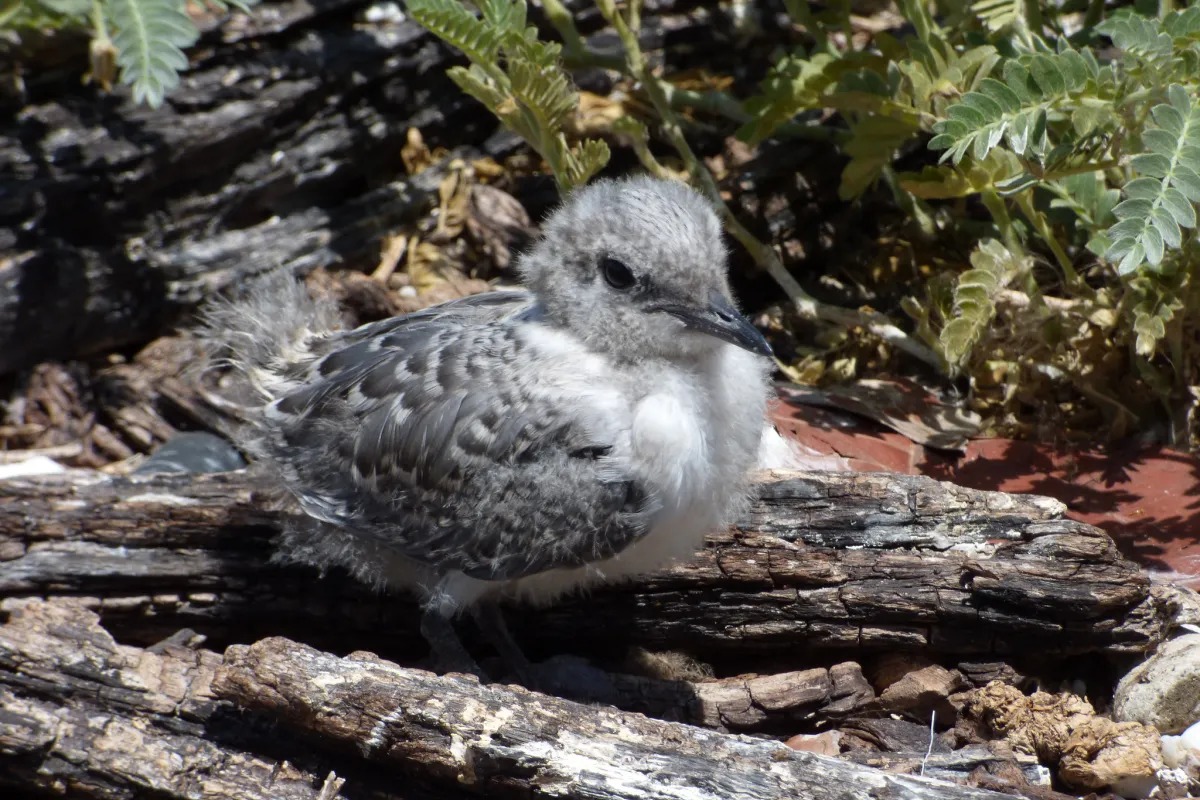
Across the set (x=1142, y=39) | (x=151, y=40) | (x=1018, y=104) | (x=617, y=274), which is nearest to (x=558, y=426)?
(x=617, y=274)

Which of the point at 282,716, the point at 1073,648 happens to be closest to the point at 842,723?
the point at 1073,648

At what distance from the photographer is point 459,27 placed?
4.70 m

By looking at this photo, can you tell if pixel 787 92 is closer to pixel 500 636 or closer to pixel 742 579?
pixel 742 579

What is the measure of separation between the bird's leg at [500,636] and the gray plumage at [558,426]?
0.40ft

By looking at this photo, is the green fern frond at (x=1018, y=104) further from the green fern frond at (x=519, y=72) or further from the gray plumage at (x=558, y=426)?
the green fern frond at (x=519, y=72)

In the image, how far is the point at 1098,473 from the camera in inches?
187

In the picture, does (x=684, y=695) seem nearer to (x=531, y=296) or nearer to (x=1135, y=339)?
(x=531, y=296)

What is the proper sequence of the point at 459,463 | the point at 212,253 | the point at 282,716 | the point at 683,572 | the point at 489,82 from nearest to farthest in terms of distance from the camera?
1. the point at 282,716
2. the point at 459,463
3. the point at 683,572
4. the point at 489,82
5. the point at 212,253

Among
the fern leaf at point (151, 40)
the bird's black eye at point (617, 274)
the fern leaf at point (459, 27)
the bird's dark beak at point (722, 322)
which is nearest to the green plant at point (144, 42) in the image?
the fern leaf at point (151, 40)

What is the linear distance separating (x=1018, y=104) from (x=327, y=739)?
287 cm

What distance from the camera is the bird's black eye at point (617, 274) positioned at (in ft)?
12.6

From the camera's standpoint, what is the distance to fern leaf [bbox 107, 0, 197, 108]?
193 inches

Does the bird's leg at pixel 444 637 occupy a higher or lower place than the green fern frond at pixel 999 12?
lower

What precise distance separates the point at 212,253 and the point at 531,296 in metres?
2.37
